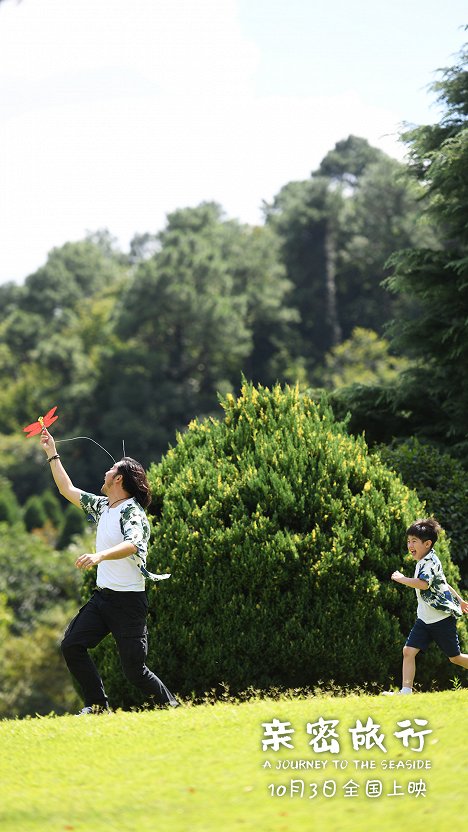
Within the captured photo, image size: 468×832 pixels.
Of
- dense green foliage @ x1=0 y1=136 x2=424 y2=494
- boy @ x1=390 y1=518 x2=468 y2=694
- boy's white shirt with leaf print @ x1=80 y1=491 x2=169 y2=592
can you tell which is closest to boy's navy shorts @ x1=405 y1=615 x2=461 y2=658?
boy @ x1=390 y1=518 x2=468 y2=694

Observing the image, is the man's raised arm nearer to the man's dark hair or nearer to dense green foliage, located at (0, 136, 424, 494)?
the man's dark hair

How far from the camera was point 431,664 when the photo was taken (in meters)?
8.88

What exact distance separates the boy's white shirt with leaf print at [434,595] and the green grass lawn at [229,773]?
0.98 meters

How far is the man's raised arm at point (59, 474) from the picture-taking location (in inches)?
301

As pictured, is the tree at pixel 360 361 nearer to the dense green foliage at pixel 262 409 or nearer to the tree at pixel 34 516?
the dense green foliage at pixel 262 409

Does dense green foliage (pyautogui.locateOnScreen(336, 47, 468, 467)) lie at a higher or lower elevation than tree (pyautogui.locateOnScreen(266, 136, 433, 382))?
lower

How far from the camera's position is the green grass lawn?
483 centimetres

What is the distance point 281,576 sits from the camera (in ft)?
28.5

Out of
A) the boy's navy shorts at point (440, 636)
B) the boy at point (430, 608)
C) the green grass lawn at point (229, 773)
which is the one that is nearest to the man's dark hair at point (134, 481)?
the green grass lawn at point (229, 773)

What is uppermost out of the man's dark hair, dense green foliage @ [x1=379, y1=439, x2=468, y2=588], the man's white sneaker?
the man's dark hair

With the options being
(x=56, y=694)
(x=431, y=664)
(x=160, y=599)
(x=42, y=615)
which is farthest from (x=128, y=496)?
(x=42, y=615)

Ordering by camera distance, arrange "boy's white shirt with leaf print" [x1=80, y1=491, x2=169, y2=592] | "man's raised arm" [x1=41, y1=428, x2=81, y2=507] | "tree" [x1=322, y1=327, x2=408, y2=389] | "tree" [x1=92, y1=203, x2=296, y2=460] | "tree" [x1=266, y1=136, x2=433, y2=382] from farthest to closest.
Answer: "tree" [x1=266, y1=136, x2=433, y2=382] < "tree" [x1=92, y1=203, x2=296, y2=460] < "tree" [x1=322, y1=327, x2=408, y2=389] < "man's raised arm" [x1=41, y1=428, x2=81, y2=507] < "boy's white shirt with leaf print" [x1=80, y1=491, x2=169, y2=592]

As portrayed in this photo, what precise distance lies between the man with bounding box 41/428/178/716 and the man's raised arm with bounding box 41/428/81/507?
1.02ft

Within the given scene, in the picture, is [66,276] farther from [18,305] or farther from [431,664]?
[431,664]
